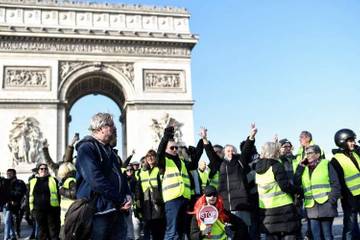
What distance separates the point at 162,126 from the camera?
21.6m

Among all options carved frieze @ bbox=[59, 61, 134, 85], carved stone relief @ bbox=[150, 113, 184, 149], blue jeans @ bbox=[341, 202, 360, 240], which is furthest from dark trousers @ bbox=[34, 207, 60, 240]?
carved frieze @ bbox=[59, 61, 134, 85]

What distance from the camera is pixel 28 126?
20266mm

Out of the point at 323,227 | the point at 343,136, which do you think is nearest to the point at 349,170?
the point at 343,136

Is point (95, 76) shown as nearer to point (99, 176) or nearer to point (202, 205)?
point (202, 205)

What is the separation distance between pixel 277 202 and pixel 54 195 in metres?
4.23

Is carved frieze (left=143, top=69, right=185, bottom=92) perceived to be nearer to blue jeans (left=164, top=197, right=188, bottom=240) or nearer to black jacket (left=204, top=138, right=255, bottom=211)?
black jacket (left=204, top=138, right=255, bottom=211)

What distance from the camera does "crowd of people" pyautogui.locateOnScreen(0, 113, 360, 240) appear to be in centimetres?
374

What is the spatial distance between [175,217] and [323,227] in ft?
6.31

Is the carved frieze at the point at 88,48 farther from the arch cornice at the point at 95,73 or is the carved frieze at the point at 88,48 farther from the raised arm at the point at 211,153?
the raised arm at the point at 211,153

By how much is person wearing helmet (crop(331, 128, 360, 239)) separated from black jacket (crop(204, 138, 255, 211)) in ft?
4.26

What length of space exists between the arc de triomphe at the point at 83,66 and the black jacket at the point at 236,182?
15.5 m

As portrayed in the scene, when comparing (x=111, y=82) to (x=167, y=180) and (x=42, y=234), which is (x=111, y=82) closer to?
(x=42, y=234)

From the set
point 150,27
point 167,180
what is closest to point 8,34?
point 150,27

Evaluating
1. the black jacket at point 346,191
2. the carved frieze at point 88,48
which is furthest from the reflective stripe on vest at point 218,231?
the carved frieze at point 88,48
